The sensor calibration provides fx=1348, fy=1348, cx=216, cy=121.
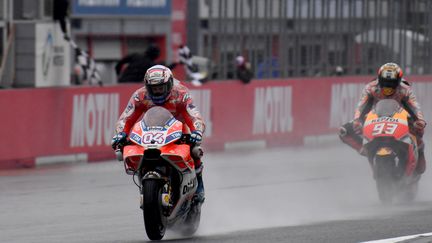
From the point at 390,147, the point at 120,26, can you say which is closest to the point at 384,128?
the point at 390,147

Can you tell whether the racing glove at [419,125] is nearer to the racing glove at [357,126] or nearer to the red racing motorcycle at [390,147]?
the red racing motorcycle at [390,147]

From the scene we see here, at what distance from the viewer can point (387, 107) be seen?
45.8ft

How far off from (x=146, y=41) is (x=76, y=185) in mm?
19022

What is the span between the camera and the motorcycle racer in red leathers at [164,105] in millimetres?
10594

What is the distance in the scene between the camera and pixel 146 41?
3569 cm

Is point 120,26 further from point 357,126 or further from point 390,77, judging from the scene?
point 390,77

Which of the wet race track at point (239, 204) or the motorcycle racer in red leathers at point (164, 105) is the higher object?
the motorcycle racer in red leathers at point (164, 105)

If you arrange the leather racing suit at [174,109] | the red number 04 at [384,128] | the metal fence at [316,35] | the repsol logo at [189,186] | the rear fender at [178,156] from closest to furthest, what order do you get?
the rear fender at [178,156]
the repsol logo at [189,186]
the leather racing suit at [174,109]
the red number 04 at [384,128]
the metal fence at [316,35]

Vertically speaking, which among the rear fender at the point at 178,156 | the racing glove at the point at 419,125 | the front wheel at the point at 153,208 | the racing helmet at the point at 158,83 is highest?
the racing helmet at the point at 158,83

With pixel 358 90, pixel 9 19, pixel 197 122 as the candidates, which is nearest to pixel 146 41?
pixel 358 90

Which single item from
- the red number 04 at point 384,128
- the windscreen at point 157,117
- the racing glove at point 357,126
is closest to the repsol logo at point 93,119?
the racing glove at point 357,126

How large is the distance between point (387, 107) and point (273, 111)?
10.3 m

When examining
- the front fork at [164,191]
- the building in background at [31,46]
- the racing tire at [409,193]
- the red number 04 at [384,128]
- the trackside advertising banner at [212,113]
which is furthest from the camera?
the building in background at [31,46]

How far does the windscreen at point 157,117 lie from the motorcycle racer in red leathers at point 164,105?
0.40ft
